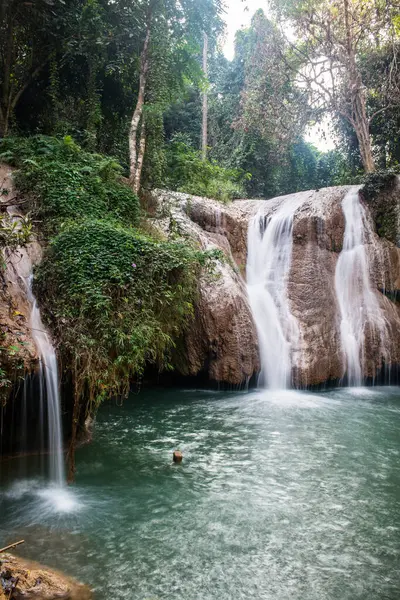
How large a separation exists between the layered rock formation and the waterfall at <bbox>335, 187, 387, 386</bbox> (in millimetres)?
142

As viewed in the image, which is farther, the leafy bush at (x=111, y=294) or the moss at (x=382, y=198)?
the moss at (x=382, y=198)

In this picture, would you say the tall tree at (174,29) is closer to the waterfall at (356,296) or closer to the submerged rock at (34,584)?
the waterfall at (356,296)

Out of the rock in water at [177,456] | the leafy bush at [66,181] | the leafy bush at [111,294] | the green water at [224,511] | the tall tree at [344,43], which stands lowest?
the green water at [224,511]

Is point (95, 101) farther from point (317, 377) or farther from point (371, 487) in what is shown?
point (371, 487)

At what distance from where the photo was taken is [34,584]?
325 cm

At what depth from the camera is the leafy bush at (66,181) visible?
25.5ft

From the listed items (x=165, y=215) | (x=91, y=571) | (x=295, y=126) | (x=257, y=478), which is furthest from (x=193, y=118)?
(x=91, y=571)

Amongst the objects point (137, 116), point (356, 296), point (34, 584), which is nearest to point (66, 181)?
point (137, 116)

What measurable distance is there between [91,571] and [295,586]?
5.25 feet

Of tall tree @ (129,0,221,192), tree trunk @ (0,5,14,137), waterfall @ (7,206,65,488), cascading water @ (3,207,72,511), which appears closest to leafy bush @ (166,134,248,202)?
tall tree @ (129,0,221,192)

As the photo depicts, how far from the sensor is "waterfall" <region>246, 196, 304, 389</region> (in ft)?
34.3

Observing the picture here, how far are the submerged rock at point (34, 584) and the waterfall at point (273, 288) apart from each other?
24.2 ft

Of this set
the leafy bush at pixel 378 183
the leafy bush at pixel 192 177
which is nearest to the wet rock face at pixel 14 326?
the leafy bush at pixel 192 177

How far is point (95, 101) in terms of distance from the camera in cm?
1208
